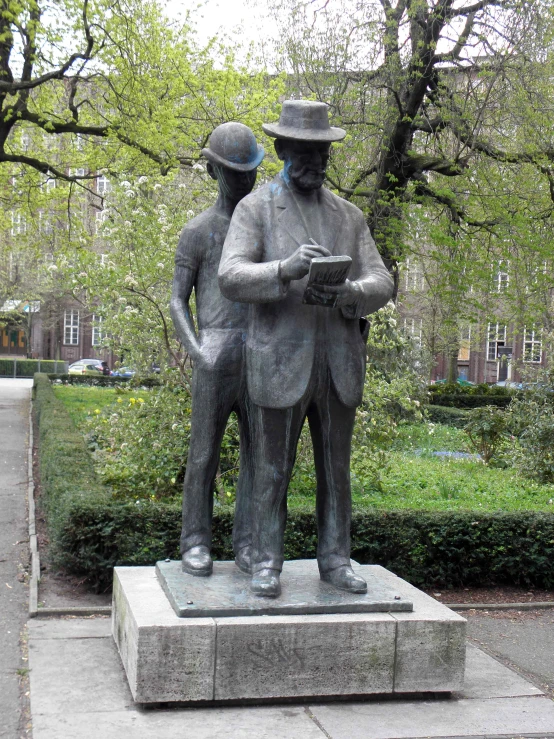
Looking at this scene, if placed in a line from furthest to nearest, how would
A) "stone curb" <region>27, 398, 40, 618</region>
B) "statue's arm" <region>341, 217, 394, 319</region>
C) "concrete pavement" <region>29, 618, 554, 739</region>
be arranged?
"stone curb" <region>27, 398, 40, 618</region>, "statue's arm" <region>341, 217, 394, 319</region>, "concrete pavement" <region>29, 618, 554, 739</region>

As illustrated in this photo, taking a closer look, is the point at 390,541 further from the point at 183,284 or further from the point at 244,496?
the point at 183,284

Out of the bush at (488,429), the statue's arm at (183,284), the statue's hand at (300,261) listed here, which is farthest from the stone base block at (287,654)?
the bush at (488,429)

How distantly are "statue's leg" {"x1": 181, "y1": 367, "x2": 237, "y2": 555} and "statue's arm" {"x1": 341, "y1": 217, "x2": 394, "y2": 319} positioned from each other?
835 mm

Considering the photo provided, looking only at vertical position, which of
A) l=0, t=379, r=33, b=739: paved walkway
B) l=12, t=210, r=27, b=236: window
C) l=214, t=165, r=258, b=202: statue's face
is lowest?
l=0, t=379, r=33, b=739: paved walkway

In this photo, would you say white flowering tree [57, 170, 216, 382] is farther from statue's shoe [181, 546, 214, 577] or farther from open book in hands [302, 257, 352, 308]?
open book in hands [302, 257, 352, 308]

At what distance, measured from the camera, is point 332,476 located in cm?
491

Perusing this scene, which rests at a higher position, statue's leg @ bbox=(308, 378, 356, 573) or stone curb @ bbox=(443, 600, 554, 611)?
statue's leg @ bbox=(308, 378, 356, 573)

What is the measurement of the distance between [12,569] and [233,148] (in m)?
4.34

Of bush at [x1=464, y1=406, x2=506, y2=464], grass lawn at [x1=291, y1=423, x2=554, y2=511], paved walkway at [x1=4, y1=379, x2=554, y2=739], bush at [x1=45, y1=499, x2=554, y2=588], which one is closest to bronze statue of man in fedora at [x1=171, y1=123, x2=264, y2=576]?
paved walkway at [x1=4, y1=379, x2=554, y2=739]

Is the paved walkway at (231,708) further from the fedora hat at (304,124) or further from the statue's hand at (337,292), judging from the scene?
the fedora hat at (304,124)

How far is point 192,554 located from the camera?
505cm

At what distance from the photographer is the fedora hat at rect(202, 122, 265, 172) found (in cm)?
502

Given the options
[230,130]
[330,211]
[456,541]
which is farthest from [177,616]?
[456,541]

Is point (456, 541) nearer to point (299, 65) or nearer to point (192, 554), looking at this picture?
point (192, 554)
